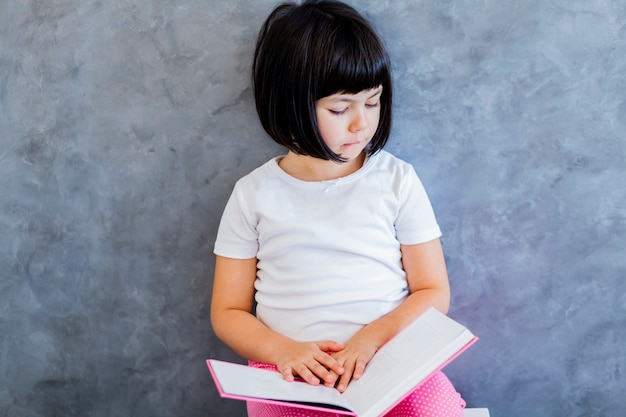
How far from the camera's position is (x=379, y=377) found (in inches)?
36.7

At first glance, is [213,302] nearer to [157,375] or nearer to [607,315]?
[157,375]

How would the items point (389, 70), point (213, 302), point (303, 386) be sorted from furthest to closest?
point (213, 302) → point (389, 70) → point (303, 386)

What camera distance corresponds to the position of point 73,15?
1201mm

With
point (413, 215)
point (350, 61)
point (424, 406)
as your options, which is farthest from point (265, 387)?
point (350, 61)

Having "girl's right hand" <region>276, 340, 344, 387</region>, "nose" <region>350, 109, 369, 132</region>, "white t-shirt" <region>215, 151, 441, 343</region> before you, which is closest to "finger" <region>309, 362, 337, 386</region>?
"girl's right hand" <region>276, 340, 344, 387</region>

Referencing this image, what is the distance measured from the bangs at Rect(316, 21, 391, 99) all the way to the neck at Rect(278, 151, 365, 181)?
0.55ft

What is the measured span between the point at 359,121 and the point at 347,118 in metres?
0.02

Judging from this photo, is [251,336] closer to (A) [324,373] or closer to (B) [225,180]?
(A) [324,373]

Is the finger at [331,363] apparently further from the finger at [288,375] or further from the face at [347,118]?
the face at [347,118]

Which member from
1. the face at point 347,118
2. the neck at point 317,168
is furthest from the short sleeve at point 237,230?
the face at point 347,118

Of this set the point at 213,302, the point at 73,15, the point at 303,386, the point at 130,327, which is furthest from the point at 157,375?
the point at 73,15

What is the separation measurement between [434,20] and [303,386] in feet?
2.19

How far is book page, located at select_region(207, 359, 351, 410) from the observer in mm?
885

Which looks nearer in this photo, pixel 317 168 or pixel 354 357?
pixel 354 357
